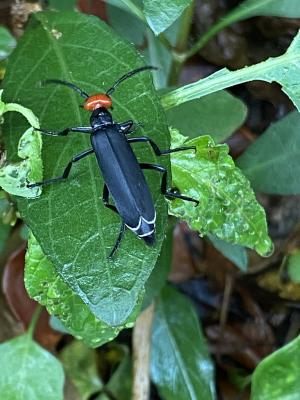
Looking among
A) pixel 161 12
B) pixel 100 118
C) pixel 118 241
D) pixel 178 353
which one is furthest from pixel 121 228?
pixel 178 353

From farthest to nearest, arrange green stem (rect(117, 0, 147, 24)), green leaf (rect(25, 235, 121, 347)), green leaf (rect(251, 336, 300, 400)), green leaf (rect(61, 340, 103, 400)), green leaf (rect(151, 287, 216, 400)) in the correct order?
green leaf (rect(61, 340, 103, 400))
green leaf (rect(151, 287, 216, 400))
green leaf (rect(251, 336, 300, 400))
green stem (rect(117, 0, 147, 24))
green leaf (rect(25, 235, 121, 347))

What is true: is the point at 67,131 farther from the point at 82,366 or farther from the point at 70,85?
the point at 82,366

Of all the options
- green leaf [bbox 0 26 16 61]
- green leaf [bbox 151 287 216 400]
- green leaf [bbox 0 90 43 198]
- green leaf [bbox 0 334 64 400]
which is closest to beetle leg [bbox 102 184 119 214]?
green leaf [bbox 0 90 43 198]

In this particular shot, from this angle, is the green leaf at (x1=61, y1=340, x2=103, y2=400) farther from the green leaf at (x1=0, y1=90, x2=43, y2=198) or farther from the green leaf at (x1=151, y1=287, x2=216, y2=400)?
the green leaf at (x1=0, y1=90, x2=43, y2=198)

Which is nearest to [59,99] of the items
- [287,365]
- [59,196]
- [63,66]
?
[63,66]

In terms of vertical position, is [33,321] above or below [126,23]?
below

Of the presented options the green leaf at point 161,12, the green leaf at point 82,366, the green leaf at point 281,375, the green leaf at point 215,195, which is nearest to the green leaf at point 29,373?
the green leaf at point 82,366

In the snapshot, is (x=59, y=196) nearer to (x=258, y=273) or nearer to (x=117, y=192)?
(x=117, y=192)
